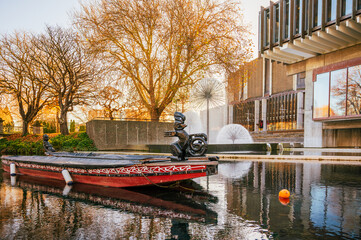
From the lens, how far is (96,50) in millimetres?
20500

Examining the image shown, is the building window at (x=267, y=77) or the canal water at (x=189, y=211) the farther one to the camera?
the building window at (x=267, y=77)

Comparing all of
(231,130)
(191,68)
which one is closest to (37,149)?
(191,68)

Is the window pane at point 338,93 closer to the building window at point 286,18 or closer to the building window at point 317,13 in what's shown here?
the building window at point 317,13

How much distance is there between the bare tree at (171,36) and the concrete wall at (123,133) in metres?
2.90

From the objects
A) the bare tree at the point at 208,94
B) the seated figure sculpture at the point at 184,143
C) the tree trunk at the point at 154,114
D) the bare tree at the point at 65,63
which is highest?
the bare tree at the point at 65,63

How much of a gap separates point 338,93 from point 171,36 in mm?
16541

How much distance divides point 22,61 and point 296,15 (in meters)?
27.1

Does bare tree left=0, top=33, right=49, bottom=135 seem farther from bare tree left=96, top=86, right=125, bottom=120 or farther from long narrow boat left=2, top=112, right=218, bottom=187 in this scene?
long narrow boat left=2, top=112, right=218, bottom=187

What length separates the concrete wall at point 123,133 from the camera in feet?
68.8

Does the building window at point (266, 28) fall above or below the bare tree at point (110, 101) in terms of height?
above

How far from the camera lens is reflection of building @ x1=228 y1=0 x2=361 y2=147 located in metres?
21.4

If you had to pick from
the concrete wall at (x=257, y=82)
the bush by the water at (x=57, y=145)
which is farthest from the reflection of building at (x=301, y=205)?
the concrete wall at (x=257, y=82)

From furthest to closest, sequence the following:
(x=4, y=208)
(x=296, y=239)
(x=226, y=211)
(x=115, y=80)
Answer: (x=115, y=80)
(x=4, y=208)
(x=226, y=211)
(x=296, y=239)

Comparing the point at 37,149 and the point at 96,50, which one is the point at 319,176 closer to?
the point at 96,50
